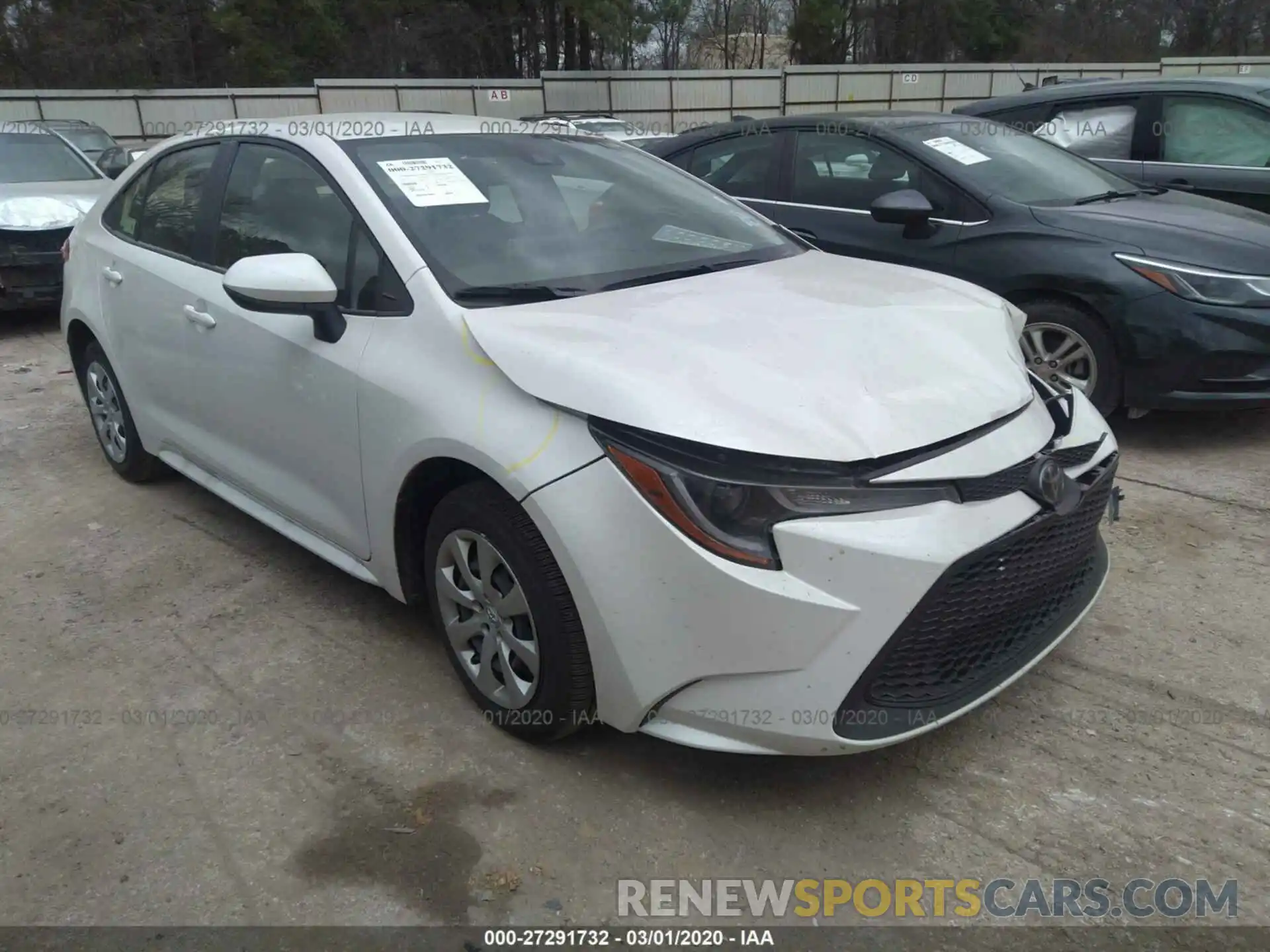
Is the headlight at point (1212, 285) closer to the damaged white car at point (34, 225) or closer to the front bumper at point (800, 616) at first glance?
the front bumper at point (800, 616)

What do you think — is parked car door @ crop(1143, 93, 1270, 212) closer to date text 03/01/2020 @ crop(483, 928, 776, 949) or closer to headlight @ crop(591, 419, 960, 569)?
headlight @ crop(591, 419, 960, 569)

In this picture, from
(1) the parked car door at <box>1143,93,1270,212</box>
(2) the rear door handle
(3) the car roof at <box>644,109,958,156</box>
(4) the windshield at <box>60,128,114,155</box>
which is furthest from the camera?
(4) the windshield at <box>60,128,114,155</box>

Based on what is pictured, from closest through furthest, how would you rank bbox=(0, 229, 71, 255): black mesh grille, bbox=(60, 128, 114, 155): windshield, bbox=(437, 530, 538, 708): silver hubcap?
bbox=(437, 530, 538, 708): silver hubcap
bbox=(0, 229, 71, 255): black mesh grille
bbox=(60, 128, 114, 155): windshield

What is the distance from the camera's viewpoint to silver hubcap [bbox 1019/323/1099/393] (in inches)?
180

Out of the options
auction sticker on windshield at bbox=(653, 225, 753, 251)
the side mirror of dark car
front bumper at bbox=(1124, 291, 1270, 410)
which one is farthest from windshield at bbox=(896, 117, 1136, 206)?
auction sticker on windshield at bbox=(653, 225, 753, 251)

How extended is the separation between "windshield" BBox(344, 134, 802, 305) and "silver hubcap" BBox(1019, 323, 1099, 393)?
1816 millimetres

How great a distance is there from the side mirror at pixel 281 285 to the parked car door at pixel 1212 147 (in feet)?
18.4

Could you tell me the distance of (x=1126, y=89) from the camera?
641cm

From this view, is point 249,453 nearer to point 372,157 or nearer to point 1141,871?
point 372,157

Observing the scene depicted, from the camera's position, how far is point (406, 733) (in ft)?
9.04

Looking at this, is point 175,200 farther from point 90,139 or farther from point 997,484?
point 90,139

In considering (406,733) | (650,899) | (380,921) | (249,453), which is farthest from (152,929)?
(249,453)

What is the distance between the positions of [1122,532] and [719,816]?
89.6 inches

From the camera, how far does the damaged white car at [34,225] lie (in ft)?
25.2
